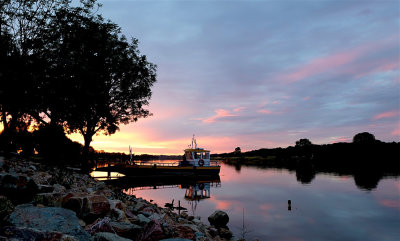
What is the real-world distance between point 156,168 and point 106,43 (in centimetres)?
2578

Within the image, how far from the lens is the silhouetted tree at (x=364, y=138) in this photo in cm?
15314

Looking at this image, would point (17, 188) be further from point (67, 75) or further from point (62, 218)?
point (67, 75)

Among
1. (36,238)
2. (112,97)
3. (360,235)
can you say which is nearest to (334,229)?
(360,235)

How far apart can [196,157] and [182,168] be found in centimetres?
450

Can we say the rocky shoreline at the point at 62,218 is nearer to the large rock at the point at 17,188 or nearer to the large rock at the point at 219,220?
the large rock at the point at 17,188

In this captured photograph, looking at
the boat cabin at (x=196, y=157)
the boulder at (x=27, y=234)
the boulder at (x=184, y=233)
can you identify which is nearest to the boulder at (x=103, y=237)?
the boulder at (x=27, y=234)

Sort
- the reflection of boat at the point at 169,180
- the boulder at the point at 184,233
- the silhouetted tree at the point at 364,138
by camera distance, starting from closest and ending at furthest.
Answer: the boulder at the point at 184,233
the reflection of boat at the point at 169,180
the silhouetted tree at the point at 364,138

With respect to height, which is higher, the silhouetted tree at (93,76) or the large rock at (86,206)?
the silhouetted tree at (93,76)

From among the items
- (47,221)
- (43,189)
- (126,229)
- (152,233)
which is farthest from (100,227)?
(43,189)

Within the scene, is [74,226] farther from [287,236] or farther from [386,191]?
[386,191]

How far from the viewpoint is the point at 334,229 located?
69.3ft

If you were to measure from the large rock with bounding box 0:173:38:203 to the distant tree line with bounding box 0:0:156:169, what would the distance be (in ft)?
47.4

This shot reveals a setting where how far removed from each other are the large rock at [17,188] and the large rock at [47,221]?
1.16 metres

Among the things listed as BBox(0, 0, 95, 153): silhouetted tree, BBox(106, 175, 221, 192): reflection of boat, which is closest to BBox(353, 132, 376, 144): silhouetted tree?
BBox(106, 175, 221, 192): reflection of boat
